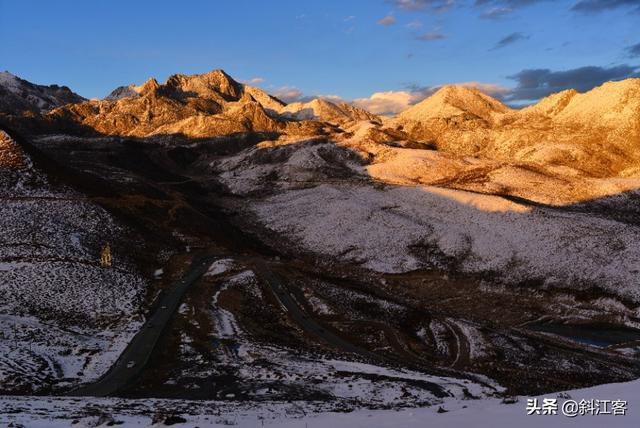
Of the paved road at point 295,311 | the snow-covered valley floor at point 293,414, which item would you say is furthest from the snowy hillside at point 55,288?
the paved road at point 295,311

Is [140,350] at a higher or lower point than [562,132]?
lower

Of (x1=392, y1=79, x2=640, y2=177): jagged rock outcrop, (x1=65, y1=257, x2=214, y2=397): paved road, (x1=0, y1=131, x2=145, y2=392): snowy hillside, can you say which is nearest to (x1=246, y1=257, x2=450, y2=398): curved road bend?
(x1=65, y1=257, x2=214, y2=397): paved road

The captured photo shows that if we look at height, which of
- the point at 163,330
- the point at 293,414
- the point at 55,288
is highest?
the point at 55,288

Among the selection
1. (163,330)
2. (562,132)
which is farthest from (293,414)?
(562,132)

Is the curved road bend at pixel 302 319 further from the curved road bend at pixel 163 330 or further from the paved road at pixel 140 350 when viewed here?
the paved road at pixel 140 350

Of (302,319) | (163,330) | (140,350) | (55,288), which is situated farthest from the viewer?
(302,319)

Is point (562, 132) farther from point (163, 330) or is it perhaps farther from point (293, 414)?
point (293, 414)

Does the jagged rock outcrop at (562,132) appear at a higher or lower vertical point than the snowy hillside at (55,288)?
higher

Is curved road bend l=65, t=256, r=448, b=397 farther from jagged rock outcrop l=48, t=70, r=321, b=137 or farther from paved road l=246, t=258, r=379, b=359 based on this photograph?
jagged rock outcrop l=48, t=70, r=321, b=137
